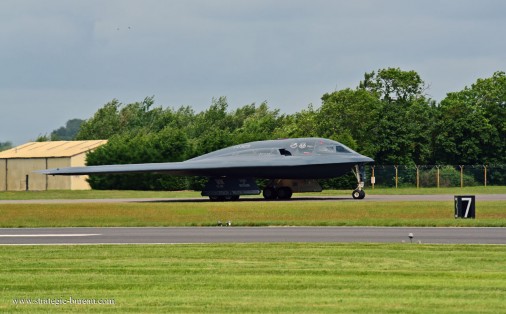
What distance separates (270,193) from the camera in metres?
52.9

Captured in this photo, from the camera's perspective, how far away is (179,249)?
2272cm

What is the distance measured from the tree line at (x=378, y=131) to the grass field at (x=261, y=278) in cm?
4691

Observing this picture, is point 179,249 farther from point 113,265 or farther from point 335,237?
point 335,237

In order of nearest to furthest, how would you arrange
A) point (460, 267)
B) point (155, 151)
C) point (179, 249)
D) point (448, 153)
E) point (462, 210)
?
point (460, 267)
point (179, 249)
point (462, 210)
point (155, 151)
point (448, 153)

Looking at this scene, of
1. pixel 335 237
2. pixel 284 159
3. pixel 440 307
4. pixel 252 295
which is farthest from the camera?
pixel 284 159

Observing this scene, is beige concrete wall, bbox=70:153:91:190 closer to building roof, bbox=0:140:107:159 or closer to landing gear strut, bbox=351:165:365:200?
building roof, bbox=0:140:107:159

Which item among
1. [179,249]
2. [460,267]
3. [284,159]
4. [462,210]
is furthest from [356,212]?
[460,267]

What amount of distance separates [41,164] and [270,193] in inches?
1379

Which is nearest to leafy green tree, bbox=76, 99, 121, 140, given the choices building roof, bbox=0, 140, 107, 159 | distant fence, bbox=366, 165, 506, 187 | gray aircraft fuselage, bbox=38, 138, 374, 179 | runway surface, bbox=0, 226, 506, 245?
building roof, bbox=0, 140, 107, 159

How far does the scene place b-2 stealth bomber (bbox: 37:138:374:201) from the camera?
164ft

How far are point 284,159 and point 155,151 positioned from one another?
23012 millimetres

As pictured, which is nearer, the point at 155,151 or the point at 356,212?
the point at 356,212

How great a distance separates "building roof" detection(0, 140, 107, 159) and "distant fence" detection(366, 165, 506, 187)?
25.7 m

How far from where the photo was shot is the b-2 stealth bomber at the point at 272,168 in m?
49.9
